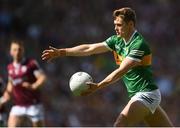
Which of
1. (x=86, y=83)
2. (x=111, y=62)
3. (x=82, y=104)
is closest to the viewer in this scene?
(x=86, y=83)

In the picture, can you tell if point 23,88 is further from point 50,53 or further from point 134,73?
point 134,73

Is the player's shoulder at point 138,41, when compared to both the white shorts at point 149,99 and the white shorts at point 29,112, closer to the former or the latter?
the white shorts at point 149,99

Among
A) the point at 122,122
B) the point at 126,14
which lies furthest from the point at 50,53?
the point at 122,122

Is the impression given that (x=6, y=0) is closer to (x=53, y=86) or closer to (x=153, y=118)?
(x=53, y=86)

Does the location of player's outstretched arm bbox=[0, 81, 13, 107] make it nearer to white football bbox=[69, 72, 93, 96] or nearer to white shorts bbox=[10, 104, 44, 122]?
white shorts bbox=[10, 104, 44, 122]

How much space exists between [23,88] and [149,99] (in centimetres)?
381

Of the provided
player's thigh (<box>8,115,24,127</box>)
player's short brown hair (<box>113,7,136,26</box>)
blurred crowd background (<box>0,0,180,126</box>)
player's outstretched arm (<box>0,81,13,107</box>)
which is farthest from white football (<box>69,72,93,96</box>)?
blurred crowd background (<box>0,0,180,126</box>)

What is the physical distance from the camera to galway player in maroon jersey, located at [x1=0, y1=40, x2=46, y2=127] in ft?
42.8

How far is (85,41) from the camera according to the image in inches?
821

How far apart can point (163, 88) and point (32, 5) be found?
4.22 m

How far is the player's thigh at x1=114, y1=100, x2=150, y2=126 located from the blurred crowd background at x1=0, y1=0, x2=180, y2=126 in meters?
7.74

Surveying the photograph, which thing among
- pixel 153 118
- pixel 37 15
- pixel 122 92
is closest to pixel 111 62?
pixel 122 92

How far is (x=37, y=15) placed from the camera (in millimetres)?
21422

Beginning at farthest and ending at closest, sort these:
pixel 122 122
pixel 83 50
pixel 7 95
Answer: pixel 7 95 < pixel 83 50 < pixel 122 122
